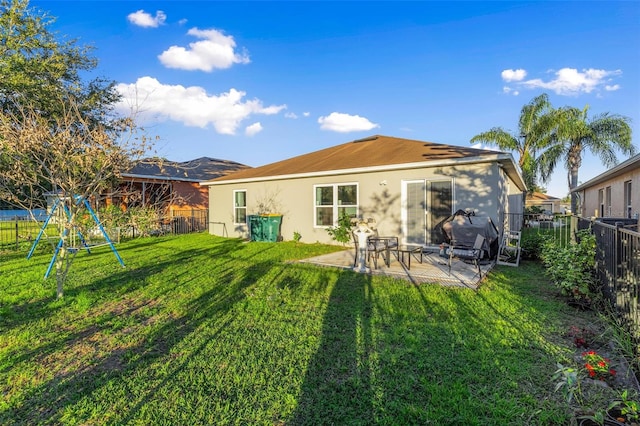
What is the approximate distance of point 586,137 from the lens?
71.1 feet

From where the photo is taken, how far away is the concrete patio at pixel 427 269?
19.8 feet

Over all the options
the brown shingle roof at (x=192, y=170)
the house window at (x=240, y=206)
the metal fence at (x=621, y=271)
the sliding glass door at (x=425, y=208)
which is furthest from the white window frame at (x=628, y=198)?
the brown shingle roof at (x=192, y=170)

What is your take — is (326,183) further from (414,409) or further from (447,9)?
(414,409)

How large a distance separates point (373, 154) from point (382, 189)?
7.17 feet

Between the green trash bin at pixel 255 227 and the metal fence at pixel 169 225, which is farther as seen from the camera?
the metal fence at pixel 169 225

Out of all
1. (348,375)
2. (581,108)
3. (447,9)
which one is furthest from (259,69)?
(581,108)

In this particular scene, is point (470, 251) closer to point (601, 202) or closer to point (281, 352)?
point (281, 352)

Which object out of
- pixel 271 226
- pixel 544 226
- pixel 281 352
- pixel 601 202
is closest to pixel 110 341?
pixel 281 352

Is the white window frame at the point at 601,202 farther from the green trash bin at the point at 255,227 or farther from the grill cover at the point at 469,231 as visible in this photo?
the green trash bin at the point at 255,227

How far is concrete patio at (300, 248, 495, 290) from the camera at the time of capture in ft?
19.8

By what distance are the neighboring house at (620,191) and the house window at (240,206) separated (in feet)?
41.6

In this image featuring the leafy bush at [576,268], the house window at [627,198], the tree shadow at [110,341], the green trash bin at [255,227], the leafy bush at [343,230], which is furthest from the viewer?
the green trash bin at [255,227]

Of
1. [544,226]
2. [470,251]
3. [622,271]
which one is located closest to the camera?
[622,271]

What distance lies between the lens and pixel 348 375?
284 cm
